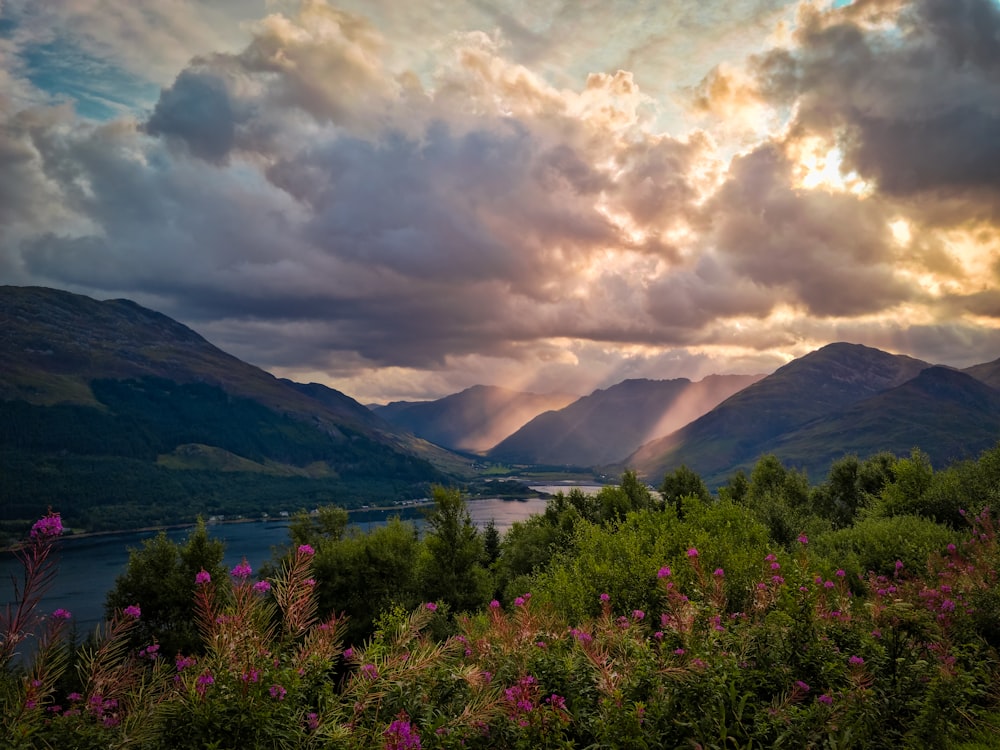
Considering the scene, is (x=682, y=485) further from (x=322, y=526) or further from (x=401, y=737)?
(x=401, y=737)

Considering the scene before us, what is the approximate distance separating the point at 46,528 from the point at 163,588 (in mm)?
40890

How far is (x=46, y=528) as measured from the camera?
620 centimetres

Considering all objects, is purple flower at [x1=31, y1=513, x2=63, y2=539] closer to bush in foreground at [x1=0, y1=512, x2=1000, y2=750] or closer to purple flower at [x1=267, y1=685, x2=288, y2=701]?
bush in foreground at [x1=0, y1=512, x2=1000, y2=750]

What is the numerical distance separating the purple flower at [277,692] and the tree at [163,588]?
37.2 metres

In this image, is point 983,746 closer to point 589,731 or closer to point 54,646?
point 589,731

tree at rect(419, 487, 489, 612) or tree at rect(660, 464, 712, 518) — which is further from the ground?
tree at rect(660, 464, 712, 518)

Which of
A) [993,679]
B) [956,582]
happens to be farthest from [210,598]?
[956,582]

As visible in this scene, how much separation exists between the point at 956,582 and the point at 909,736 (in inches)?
352

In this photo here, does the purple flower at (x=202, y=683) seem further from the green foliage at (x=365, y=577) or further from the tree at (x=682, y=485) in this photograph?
the tree at (x=682, y=485)

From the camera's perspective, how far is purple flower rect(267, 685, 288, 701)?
24.2 feet

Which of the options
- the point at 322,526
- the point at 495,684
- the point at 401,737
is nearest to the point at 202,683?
the point at 401,737

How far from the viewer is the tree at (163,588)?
4009 centimetres

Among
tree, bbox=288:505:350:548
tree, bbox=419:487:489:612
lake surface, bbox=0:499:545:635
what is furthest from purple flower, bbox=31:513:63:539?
lake surface, bbox=0:499:545:635

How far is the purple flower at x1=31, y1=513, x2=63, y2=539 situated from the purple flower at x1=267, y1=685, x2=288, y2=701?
3.14m
